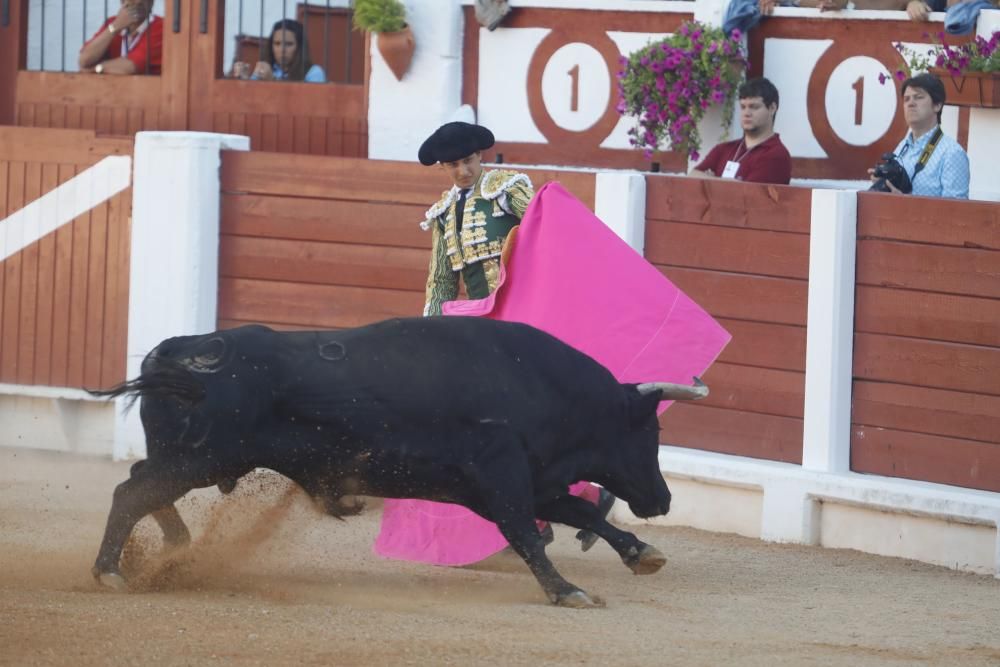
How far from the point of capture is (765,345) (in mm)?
6211

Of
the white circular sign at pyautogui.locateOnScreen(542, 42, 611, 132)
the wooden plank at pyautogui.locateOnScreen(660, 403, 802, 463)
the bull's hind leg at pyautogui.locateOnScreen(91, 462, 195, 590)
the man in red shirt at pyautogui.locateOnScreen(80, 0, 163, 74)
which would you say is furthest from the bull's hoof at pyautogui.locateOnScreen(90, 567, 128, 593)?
the man in red shirt at pyautogui.locateOnScreen(80, 0, 163, 74)

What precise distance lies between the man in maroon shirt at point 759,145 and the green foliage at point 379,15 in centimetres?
192

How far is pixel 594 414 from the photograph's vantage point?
15.8ft

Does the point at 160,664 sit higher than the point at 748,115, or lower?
lower

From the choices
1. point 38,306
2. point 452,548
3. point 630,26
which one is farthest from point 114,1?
point 452,548

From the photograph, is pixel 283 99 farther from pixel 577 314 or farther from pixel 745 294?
pixel 577 314

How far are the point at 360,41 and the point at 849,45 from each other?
112 inches

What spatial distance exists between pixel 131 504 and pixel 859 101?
3868 millimetres

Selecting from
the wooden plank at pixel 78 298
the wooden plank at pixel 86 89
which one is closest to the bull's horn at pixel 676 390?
the wooden plank at pixel 78 298

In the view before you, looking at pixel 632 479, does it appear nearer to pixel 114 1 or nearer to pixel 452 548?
pixel 452 548

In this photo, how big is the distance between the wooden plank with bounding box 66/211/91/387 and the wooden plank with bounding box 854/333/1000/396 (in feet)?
11.3

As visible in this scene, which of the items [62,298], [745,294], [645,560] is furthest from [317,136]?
[645,560]

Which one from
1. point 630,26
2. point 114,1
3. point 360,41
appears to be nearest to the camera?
point 630,26

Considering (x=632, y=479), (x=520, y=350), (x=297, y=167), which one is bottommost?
(x=632, y=479)
